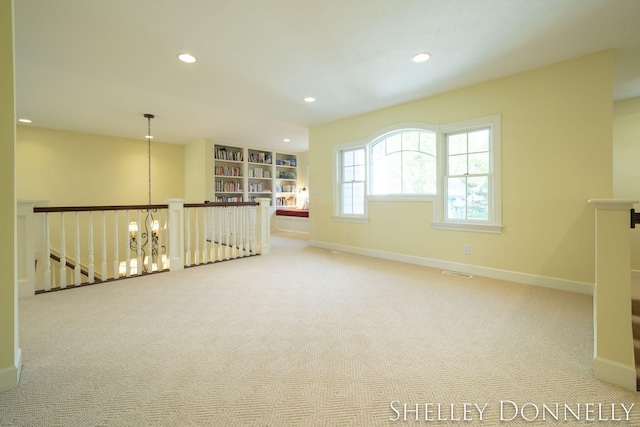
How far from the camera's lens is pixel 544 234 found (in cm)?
327

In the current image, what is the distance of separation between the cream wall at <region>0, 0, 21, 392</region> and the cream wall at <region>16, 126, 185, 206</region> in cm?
608

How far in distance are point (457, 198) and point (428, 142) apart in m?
0.97

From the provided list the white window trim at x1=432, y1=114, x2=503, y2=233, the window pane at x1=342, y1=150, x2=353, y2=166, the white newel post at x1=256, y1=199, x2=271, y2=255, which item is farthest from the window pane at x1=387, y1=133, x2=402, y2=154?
the white newel post at x1=256, y1=199, x2=271, y2=255

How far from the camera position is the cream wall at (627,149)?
3908mm

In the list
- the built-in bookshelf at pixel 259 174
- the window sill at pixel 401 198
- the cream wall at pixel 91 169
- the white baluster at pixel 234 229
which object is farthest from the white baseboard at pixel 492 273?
the cream wall at pixel 91 169

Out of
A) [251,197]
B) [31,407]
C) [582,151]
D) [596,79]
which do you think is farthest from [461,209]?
[251,197]

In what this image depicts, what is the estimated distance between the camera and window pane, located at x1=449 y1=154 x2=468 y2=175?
3903mm

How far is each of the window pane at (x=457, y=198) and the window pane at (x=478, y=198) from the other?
0.17ft

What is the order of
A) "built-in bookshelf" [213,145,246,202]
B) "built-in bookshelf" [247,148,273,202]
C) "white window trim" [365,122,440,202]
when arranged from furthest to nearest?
"built-in bookshelf" [247,148,273,202]
"built-in bookshelf" [213,145,246,202]
"white window trim" [365,122,440,202]

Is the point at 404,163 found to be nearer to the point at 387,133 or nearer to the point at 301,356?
the point at 387,133

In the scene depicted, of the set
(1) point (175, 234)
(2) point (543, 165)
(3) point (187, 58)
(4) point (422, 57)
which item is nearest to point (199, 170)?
(1) point (175, 234)

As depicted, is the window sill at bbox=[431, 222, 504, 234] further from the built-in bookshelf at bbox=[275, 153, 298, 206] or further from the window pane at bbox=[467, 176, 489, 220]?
the built-in bookshelf at bbox=[275, 153, 298, 206]

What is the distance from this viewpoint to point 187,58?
10.0 feet

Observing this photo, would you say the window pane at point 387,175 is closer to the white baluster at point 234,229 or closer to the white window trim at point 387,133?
the white window trim at point 387,133
